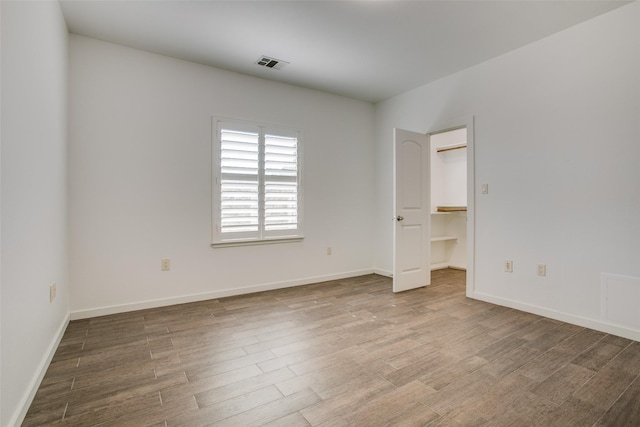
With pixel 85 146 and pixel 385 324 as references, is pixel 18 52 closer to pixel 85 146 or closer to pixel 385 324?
pixel 85 146

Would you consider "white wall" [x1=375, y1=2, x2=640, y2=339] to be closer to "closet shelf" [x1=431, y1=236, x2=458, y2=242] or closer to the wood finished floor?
the wood finished floor

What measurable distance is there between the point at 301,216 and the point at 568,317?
3.00 meters

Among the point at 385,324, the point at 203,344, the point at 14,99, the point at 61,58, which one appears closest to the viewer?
the point at 14,99

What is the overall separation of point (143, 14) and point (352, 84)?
2.46 m

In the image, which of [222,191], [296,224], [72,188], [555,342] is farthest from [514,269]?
[72,188]

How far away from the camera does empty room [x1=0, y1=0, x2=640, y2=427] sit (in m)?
1.75

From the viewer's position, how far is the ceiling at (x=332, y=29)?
2.54 m

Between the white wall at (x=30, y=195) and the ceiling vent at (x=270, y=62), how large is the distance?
5.61 feet

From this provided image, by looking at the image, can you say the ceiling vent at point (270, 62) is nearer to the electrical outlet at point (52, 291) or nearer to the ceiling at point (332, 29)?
the ceiling at point (332, 29)

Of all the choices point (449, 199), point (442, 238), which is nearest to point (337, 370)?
point (442, 238)

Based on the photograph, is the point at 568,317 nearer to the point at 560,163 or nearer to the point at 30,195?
the point at 560,163

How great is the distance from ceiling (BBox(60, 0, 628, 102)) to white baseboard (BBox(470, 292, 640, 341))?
259 cm

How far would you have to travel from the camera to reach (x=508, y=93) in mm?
3316

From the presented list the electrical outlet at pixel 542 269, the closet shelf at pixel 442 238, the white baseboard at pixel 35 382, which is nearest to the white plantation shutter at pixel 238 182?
the white baseboard at pixel 35 382
